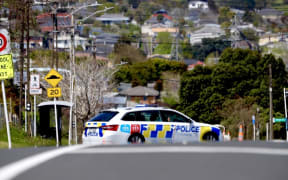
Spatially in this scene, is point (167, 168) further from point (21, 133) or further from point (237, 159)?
point (21, 133)

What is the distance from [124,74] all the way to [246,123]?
128 feet

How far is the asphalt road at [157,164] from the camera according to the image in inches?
325

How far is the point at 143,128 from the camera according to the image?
23406 mm

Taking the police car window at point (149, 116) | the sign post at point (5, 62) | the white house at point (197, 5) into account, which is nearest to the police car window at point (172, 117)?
the police car window at point (149, 116)

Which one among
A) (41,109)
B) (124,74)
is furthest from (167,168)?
(124,74)

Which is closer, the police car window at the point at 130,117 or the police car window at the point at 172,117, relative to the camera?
the police car window at the point at 130,117

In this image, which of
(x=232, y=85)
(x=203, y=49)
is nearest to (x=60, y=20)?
(x=232, y=85)

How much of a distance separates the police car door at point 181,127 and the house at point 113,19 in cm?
13358

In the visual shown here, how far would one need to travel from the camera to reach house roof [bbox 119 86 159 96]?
11419cm

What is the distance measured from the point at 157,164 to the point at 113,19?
159m

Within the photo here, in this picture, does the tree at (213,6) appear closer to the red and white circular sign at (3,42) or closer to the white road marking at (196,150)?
the red and white circular sign at (3,42)

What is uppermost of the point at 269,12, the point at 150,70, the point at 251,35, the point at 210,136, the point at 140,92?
the point at 269,12

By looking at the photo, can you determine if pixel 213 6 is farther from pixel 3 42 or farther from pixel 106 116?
pixel 3 42

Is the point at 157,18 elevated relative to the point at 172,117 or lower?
elevated
